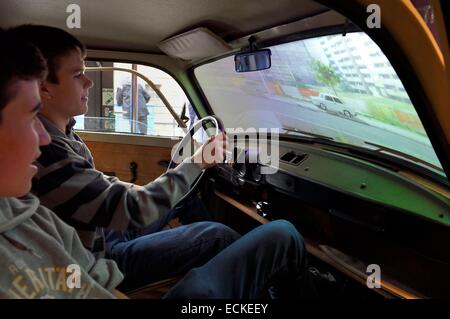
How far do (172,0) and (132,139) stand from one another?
1690 millimetres

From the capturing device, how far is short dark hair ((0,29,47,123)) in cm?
86

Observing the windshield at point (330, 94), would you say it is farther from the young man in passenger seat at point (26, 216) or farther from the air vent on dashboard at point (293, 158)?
the young man in passenger seat at point (26, 216)

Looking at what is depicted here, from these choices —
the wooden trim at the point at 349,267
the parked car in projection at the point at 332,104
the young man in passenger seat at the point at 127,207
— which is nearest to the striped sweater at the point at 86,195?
the young man in passenger seat at the point at 127,207

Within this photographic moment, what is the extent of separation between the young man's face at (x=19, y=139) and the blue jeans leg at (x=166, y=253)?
0.76 metres

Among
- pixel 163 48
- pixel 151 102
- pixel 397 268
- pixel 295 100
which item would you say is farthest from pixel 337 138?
pixel 151 102

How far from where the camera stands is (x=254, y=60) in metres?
2.12

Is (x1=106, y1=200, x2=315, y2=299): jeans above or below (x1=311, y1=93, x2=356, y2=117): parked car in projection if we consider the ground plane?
below

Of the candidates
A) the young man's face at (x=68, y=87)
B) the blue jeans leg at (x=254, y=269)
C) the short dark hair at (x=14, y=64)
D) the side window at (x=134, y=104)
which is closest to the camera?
the short dark hair at (x=14, y=64)

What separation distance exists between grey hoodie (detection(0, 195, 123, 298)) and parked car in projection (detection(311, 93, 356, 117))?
150 centimetres

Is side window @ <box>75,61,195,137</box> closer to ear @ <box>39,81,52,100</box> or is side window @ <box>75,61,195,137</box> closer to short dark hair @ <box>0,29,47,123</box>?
ear @ <box>39,81,52,100</box>

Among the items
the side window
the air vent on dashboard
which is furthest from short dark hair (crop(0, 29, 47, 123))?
the side window

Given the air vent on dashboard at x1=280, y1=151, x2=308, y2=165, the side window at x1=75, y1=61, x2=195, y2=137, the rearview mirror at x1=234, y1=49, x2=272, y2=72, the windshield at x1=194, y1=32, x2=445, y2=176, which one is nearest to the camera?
the windshield at x1=194, y1=32, x2=445, y2=176

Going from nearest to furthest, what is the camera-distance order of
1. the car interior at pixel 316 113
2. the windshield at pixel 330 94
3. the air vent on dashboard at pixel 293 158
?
1. the car interior at pixel 316 113
2. the windshield at pixel 330 94
3. the air vent on dashboard at pixel 293 158

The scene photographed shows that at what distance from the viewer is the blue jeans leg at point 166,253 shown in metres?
1.59
